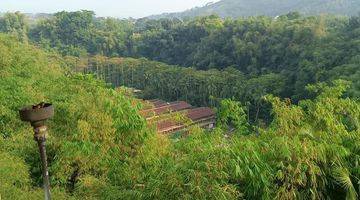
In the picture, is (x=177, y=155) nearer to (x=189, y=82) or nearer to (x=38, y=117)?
(x=38, y=117)

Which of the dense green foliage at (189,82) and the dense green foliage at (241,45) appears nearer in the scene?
the dense green foliage at (241,45)

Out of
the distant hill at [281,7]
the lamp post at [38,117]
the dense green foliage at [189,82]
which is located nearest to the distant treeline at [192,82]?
the dense green foliage at [189,82]

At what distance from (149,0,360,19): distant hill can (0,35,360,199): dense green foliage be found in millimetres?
89476

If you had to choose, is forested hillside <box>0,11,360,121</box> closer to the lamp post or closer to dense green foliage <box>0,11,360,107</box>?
dense green foliage <box>0,11,360,107</box>

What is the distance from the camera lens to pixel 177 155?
6.48 meters

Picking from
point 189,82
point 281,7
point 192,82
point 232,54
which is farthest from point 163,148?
point 281,7

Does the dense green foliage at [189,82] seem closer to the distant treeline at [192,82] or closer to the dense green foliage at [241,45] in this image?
the distant treeline at [192,82]

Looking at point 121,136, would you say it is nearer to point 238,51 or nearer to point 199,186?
point 199,186

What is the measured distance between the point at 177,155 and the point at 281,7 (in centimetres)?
13447

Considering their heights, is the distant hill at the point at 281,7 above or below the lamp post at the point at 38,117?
below

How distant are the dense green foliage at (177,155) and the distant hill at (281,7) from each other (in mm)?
89476

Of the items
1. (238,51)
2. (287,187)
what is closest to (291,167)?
(287,187)

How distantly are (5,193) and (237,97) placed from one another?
27.2 metres

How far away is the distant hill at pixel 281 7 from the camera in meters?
105
